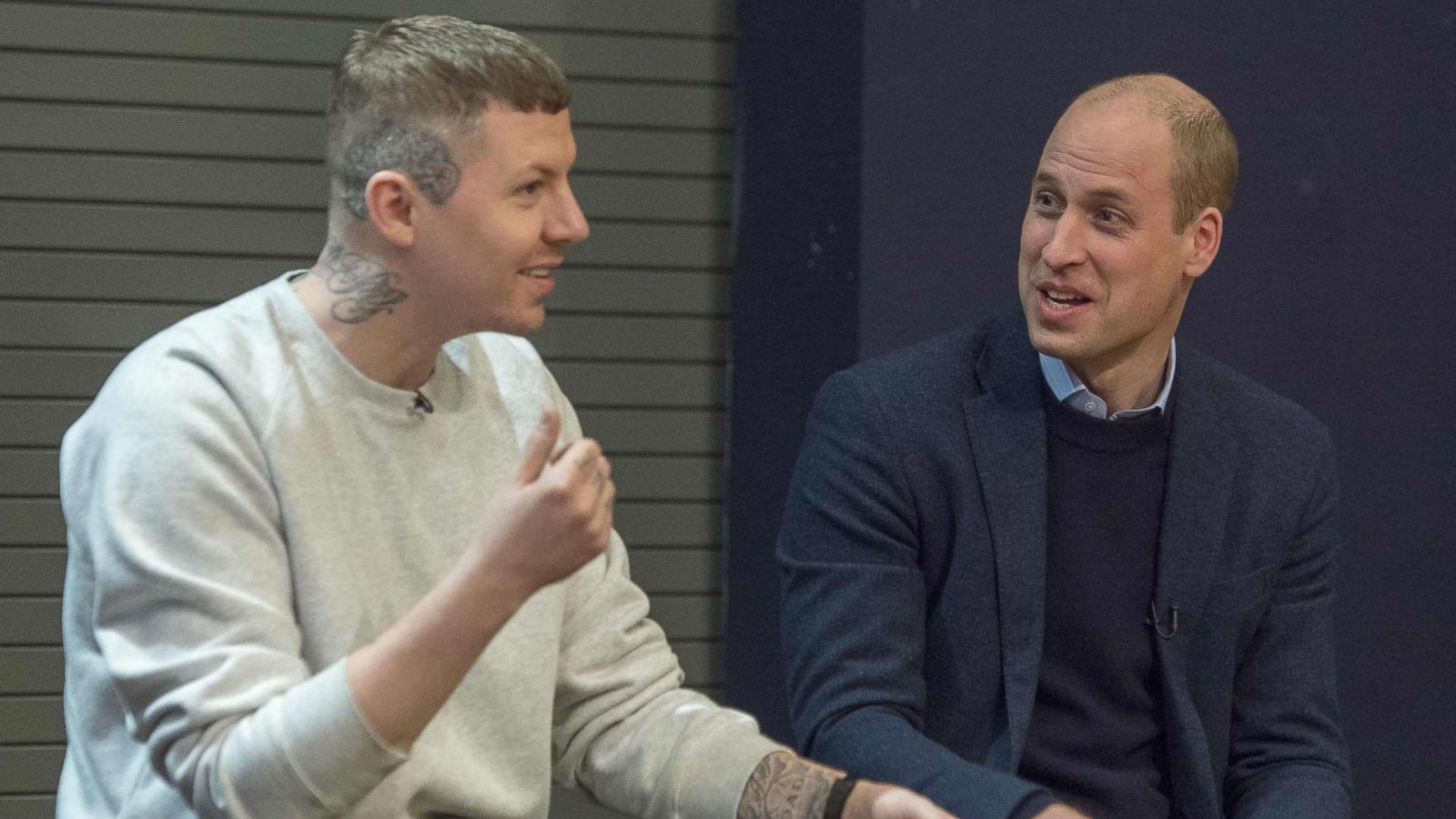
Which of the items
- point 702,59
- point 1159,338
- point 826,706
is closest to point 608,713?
point 826,706

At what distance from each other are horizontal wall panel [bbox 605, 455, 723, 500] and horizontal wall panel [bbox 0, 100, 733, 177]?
741mm

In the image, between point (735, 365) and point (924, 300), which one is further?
point (735, 365)

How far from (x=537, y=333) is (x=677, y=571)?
2.34 ft

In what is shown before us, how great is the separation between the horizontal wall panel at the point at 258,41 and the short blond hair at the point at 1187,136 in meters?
1.71

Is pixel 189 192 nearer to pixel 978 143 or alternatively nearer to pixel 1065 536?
pixel 978 143

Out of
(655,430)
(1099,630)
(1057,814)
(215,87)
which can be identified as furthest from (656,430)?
(1057,814)

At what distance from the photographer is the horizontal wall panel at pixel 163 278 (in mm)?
4129

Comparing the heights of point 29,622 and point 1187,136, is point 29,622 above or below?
below

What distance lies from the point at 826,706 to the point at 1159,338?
0.83 metres

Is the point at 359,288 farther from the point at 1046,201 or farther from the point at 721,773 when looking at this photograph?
the point at 1046,201

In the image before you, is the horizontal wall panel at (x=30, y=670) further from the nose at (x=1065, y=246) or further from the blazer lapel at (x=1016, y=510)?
the nose at (x=1065, y=246)

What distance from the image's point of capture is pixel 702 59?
4441 mm

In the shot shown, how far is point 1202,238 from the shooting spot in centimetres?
294

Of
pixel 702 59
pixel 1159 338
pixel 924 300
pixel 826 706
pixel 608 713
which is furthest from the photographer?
pixel 702 59
